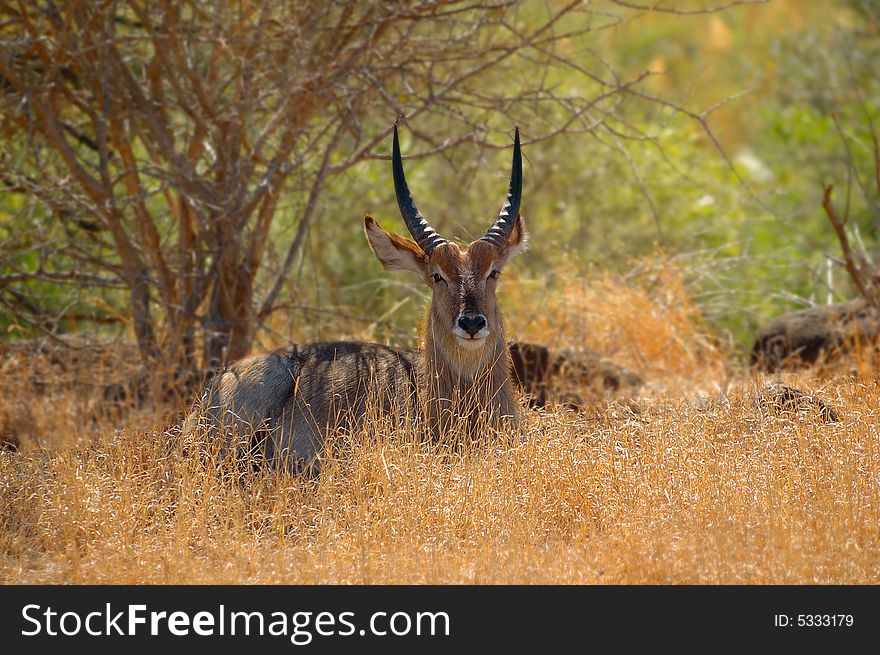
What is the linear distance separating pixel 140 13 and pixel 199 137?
108 cm

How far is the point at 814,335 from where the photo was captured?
10.1 meters

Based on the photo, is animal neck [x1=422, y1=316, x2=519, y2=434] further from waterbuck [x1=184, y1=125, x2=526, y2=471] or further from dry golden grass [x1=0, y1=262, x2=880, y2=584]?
dry golden grass [x1=0, y1=262, x2=880, y2=584]

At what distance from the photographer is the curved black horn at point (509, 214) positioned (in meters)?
7.43

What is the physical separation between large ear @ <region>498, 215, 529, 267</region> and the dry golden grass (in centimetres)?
106

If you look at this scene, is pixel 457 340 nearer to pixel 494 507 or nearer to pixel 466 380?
pixel 466 380

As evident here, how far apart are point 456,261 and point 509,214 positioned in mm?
516

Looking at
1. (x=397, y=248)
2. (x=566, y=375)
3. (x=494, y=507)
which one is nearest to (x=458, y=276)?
(x=397, y=248)

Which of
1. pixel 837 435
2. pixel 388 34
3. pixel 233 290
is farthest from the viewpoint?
pixel 388 34

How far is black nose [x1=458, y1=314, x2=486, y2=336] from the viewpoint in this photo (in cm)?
695

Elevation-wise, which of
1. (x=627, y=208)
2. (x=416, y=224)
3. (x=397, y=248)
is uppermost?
(x=627, y=208)

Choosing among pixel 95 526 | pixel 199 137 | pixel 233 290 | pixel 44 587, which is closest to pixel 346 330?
pixel 233 290

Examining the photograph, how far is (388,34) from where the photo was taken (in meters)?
10.4

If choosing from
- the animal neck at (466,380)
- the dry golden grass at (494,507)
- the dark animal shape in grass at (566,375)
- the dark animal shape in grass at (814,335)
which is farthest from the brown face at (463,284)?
the dark animal shape in grass at (814,335)

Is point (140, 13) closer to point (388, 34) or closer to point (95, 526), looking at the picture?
point (388, 34)
